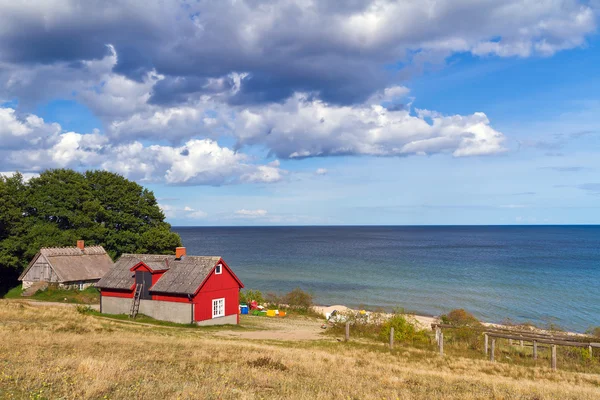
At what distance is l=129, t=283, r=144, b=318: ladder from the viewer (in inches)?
1625

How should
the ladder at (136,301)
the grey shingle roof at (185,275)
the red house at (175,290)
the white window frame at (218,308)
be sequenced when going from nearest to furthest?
the red house at (175,290) < the grey shingle roof at (185,275) < the white window frame at (218,308) < the ladder at (136,301)

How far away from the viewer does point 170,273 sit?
42.0 m

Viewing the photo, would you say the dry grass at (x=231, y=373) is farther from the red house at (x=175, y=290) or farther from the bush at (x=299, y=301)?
the bush at (x=299, y=301)

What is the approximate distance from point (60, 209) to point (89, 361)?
2026 inches

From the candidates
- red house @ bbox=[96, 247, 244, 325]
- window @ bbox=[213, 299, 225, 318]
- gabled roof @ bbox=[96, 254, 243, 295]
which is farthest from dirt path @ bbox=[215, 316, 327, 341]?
gabled roof @ bbox=[96, 254, 243, 295]

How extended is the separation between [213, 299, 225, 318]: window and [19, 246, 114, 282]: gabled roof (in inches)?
753

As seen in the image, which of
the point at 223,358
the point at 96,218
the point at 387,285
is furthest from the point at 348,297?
the point at 223,358

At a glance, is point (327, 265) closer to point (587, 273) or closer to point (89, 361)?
point (587, 273)

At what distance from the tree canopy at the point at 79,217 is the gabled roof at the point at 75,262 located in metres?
4.22

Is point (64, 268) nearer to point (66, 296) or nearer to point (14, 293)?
point (66, 296)

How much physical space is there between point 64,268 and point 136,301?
15.8 m

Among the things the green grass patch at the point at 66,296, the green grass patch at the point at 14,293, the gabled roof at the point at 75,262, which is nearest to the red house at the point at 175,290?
the green grass patch at the point at 66,296

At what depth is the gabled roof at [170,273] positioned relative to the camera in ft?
131

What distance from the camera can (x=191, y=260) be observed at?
42969 millimetres
